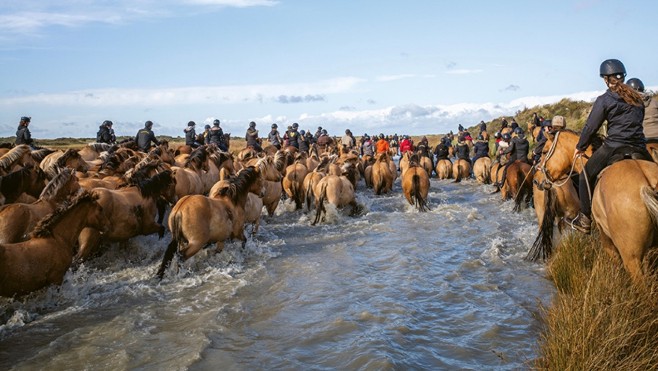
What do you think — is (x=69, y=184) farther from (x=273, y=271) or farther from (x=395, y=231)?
(x=395, y=231)

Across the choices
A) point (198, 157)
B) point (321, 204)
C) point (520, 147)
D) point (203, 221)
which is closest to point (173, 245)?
point (203, 221)

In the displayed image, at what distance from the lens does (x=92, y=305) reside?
23.5 ft

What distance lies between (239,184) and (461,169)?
17.5m

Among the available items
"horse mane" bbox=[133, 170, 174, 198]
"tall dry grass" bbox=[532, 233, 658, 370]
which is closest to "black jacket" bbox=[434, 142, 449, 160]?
"horse mane" bbox=[133, 170, 174, 198]

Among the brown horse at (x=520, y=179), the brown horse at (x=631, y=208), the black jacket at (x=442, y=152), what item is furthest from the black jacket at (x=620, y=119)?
the black jacket at (x=442, y=152)

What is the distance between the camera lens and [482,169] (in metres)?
23.5

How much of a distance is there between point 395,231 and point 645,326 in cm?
881

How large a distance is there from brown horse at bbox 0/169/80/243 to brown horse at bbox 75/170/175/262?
445 millimetres

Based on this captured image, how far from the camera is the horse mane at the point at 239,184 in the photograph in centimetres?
953

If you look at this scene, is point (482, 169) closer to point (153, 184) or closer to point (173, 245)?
point (153, 184)

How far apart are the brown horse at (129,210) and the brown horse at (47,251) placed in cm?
68

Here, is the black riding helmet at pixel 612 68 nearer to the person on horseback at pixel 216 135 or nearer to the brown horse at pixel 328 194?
the brown horse at pixel 328 194

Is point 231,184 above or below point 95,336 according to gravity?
above

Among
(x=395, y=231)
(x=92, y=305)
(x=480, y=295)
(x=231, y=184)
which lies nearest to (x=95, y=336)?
(x=92, y=305)
